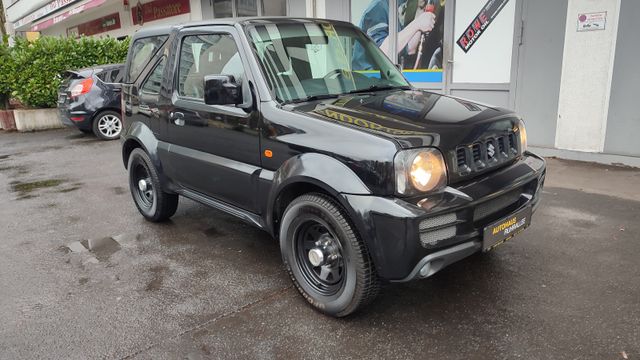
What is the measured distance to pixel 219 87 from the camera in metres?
3.28

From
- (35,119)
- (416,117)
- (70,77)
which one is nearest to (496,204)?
(416,117)

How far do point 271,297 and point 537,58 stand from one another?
214 inches

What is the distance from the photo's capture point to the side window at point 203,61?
3.61m

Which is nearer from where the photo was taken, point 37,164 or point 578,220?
point 578,220

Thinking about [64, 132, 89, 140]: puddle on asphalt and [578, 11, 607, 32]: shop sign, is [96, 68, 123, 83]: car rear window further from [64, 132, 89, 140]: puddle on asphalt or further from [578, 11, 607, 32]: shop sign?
[578, 11, 607, 32]: shop sign

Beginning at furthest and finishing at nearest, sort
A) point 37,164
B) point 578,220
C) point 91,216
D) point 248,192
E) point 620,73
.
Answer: point 37,164
point 620,73
point 91,216
point 578,220
point 248,192

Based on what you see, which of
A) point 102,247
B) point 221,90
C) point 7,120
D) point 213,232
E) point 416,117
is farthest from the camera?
point 7,120

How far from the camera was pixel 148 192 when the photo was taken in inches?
198

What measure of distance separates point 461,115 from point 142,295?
2560mm

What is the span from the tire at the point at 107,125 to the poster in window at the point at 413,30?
561 cm

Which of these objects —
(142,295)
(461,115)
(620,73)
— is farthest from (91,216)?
(620,73)

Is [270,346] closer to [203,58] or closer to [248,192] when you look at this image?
[248,192]

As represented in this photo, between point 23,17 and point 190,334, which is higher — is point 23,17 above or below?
→ above

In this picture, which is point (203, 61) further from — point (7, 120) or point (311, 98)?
point (7, 120)
